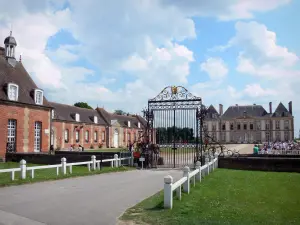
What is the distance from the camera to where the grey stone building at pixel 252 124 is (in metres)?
88.6

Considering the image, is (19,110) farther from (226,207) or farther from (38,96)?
(226,207)

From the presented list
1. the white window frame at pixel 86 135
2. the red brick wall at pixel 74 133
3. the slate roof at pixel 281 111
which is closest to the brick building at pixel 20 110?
the red brick wall at pixel 74 133

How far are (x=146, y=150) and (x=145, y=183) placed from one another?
645cm

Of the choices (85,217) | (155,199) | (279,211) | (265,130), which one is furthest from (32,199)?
(265,130)

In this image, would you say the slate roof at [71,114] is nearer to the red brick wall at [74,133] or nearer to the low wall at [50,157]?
the red brick wall at [74,133]

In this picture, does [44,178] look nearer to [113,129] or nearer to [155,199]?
[155,199]

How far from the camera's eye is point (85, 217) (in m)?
6.65

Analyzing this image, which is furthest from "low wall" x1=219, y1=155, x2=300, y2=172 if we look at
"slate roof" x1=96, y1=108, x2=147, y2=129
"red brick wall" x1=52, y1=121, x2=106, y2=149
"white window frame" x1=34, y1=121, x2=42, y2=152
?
"slate roof" x1=96, y1=108, x2=147, y2=129

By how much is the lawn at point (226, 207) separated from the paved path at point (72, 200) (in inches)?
23.6

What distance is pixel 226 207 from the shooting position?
7.45 m

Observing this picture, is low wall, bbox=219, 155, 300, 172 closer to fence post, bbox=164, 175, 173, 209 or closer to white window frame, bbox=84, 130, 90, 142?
fence post, bbox=164, 175, 173, 209

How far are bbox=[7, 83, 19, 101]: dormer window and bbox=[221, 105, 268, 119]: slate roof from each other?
254 ft

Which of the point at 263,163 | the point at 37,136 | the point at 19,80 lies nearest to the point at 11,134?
the point at 37,136

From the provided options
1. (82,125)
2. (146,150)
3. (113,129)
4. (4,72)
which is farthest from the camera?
(113,129)
